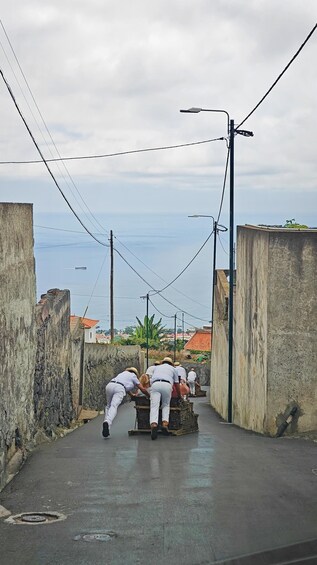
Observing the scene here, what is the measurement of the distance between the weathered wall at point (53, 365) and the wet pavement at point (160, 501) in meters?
1.99

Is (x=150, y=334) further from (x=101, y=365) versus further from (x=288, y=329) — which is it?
(x=288, y=329)

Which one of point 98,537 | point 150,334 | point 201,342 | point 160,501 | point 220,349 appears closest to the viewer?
point 98,537

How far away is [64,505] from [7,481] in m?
1.82

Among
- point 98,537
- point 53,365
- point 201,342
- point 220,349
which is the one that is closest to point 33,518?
point 98,537

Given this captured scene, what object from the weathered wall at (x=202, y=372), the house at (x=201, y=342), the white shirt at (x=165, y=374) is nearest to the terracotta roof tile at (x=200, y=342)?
the house at (x=201, y=342)

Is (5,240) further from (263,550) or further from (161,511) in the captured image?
(263,550)

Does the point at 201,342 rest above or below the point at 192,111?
below

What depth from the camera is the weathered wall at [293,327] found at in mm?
18391

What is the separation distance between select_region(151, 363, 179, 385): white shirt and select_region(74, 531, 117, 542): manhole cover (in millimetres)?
8329

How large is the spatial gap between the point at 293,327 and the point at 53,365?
6230 millimetres

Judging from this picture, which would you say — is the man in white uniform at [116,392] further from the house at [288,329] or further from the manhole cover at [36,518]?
the manhole cover at [36,518]

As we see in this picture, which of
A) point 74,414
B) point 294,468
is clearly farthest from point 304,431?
point 74,414

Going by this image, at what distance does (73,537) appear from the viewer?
1013cm

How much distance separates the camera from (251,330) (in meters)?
20.8
